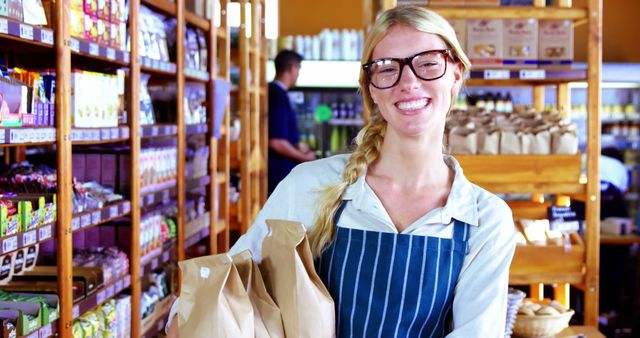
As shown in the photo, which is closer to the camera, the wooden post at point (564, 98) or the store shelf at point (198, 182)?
the wooden post at point (564, 98)

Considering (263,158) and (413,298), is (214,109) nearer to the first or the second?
(263,158)

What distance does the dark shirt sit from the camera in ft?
23.9

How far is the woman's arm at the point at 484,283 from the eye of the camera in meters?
1.86

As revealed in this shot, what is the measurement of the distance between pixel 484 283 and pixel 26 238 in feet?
5.28

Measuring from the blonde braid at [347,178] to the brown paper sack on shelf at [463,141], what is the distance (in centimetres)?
182

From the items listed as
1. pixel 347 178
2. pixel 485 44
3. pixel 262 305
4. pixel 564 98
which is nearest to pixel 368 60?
pixel 347 178

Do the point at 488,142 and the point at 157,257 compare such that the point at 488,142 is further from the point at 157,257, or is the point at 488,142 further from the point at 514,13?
the point at 157,257

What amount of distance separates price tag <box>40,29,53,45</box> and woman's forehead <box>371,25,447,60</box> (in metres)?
1.44

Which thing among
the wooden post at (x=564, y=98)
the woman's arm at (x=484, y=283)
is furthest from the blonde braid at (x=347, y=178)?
the wooden post at (x=564, y=98)

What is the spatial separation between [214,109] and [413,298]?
373cm

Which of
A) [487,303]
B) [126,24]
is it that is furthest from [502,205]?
[126,24]

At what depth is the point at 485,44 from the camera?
4.17 metres

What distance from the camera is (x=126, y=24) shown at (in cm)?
392

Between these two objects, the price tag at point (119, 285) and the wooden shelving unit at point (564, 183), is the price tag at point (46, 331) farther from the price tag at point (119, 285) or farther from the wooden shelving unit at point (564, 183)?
the wooden shelving unit at point (564, 183)
